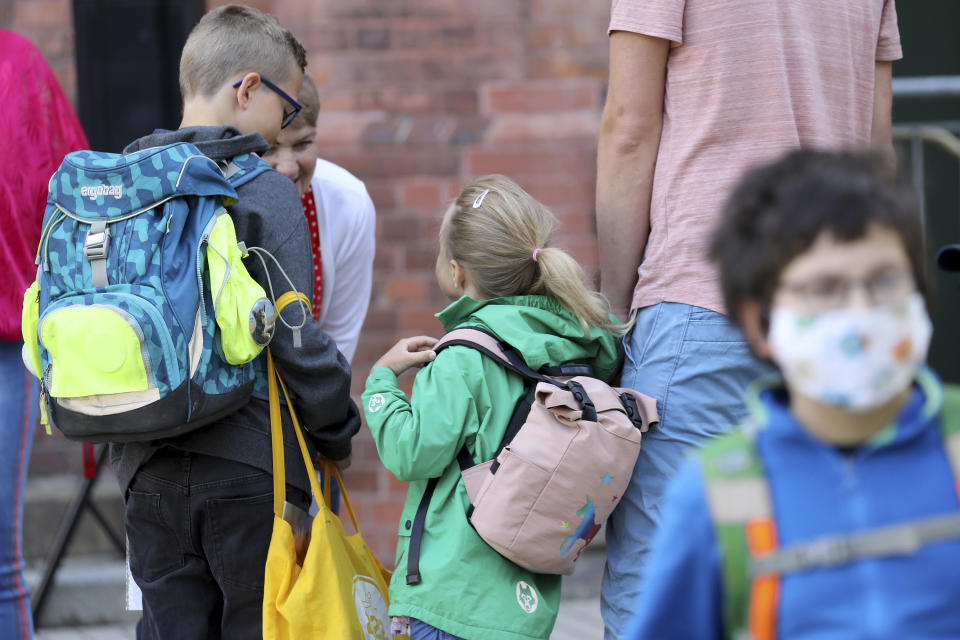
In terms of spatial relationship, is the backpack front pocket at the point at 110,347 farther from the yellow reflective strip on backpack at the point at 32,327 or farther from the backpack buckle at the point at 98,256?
the yellow reflective strip on backpack at the point at 32,327

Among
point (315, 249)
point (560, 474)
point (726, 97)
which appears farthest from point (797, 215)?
point (315, 249)

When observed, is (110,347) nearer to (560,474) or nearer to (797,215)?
(560,474)

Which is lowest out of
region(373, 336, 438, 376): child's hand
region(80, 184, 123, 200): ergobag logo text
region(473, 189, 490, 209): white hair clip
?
region(373, 336, 438, 376): child's hand

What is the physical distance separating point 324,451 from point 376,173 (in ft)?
6.58

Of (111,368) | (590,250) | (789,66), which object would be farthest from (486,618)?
(590,250)

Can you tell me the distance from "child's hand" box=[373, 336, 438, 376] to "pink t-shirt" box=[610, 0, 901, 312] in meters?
0.55

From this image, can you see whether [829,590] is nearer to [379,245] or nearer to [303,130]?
[303,130]

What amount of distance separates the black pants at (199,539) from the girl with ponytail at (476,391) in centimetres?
31

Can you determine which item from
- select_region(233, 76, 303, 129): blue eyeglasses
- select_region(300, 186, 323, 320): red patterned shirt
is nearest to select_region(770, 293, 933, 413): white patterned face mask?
select_region(233, 76, 303, 129): blue eyeglasses

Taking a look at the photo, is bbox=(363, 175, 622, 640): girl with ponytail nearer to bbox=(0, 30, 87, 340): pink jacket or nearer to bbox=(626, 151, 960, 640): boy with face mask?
bbox=(0, 30, 87, 340): pink jacket

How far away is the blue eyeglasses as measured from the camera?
2.73 metres

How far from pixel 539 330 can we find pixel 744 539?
131cm

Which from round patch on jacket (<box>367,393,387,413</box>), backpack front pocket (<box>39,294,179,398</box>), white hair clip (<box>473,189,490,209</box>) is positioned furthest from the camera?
white hair clip (<box>473,189,490,209</box>)

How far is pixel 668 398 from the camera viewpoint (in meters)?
2.46
